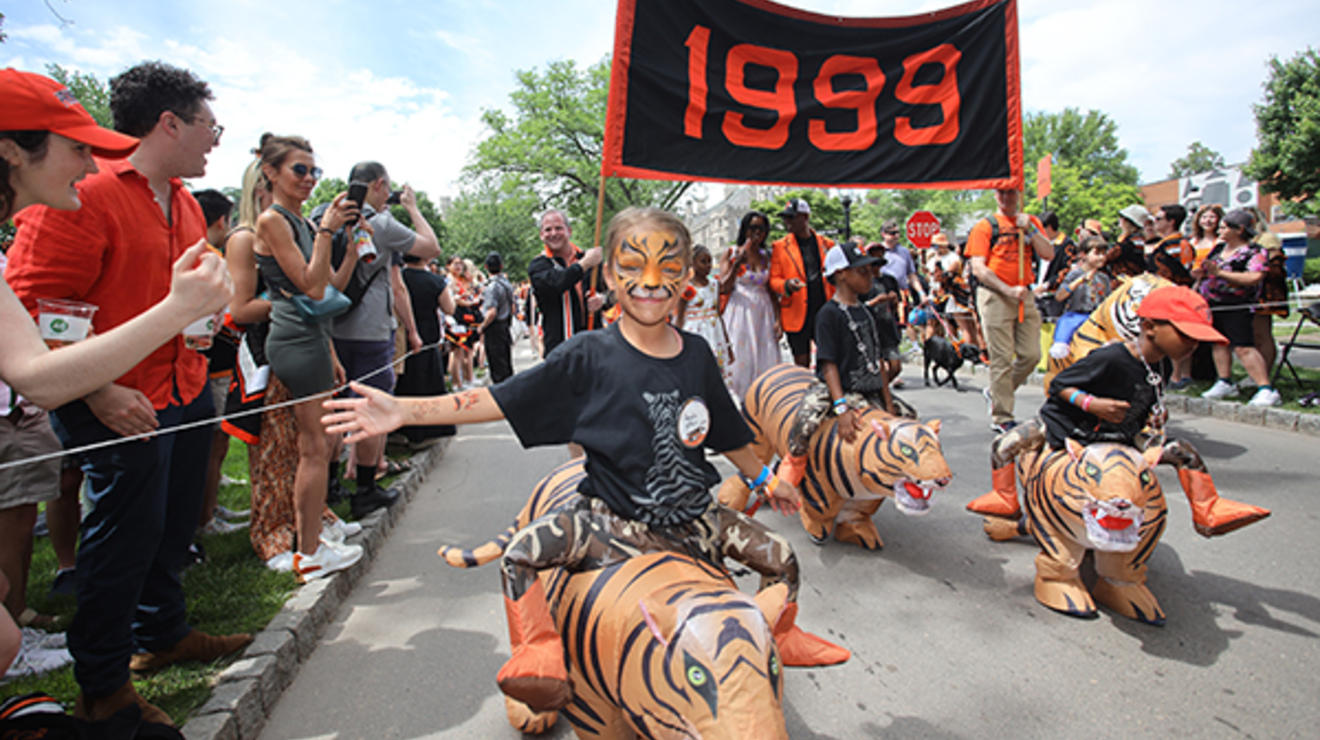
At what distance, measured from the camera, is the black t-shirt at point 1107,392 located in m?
3.24

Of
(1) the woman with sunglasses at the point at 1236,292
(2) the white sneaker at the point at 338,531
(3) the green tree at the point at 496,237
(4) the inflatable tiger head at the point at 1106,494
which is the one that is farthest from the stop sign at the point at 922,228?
(3) the green tree at the point at 496,237

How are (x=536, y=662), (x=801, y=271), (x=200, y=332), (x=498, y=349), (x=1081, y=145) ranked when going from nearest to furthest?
(x=536, y=662) → (x=200, y=332) → (x=801, y=271) → (x=498, y=349) → (x=1081, y=145)

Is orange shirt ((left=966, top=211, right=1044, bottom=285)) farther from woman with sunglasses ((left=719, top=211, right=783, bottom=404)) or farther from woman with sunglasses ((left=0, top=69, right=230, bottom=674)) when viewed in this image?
woman with sunglasses ((left=0, top=69, right=230, bottom=674))

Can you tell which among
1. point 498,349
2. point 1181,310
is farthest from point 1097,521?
point 498,349

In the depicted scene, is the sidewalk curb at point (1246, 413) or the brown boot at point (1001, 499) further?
the sidewalk curb at point (1246, 413)

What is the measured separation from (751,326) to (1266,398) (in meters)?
5.53

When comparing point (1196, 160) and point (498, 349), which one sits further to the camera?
point (1196, 160)

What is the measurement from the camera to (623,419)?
202cm

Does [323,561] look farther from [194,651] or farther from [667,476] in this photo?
[667,476]

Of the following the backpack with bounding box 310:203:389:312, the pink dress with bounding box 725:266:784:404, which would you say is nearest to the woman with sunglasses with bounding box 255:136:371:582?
the backpack with bounding box 310:203:389:312

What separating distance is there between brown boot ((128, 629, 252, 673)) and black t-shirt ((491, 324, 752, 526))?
202cm

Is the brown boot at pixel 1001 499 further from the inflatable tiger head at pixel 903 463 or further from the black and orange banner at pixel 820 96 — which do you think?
the black and orange banner at pixel 820 96

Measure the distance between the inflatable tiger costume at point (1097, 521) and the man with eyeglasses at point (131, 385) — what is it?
3.81 m

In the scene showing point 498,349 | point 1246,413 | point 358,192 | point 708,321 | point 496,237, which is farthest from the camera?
point 496,237
